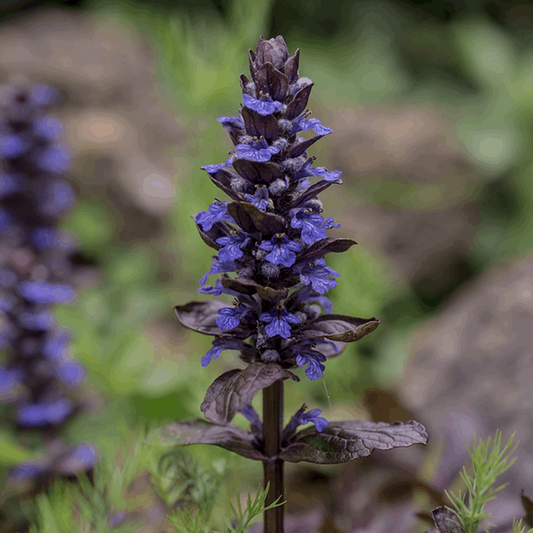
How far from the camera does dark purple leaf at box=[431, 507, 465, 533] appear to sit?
2.74ft

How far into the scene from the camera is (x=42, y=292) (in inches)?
70.1

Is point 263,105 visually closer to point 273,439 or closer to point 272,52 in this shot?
point 272,52

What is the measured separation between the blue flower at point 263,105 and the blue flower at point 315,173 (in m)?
0.11

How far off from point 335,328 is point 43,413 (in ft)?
4.49

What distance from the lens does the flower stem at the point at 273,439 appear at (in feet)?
2.86

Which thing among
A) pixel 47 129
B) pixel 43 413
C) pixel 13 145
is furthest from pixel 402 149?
pixel 43 413

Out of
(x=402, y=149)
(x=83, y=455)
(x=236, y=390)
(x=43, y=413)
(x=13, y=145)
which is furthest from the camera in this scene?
(x=402, y=149)

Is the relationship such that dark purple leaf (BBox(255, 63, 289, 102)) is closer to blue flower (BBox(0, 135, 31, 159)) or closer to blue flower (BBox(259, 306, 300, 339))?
blue flower (BBox(259, 306, 300, 339))

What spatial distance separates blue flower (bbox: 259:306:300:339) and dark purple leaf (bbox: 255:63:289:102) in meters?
0.33

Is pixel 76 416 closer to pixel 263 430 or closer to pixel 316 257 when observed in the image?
pixel 263 430

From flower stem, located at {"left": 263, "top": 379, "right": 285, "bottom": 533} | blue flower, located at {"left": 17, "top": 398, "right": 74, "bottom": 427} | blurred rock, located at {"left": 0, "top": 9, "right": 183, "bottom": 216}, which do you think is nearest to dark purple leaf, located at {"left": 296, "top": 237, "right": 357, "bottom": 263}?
flower stem, located at {"left": 263, "top": 379, "right": 285, "bottom": 533}

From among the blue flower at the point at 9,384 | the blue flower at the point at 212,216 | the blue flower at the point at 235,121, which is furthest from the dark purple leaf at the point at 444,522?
the blue flower at the point at 9,384

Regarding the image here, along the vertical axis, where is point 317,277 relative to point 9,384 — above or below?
below

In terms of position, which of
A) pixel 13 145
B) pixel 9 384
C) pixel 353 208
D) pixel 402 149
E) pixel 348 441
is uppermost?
pixel 402 149
